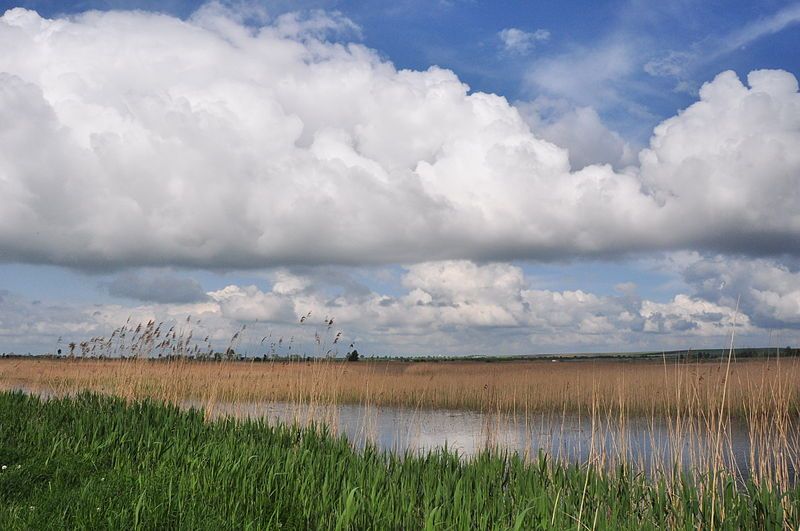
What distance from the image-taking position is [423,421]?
16438 millimetres

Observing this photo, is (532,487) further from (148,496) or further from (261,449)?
(148,496)

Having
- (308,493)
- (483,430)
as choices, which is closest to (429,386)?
(483,430)

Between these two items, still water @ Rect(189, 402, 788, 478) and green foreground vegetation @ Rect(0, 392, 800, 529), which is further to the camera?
still water @ Rect(189, 402, 788, 478)

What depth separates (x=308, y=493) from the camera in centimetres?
493

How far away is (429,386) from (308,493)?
15.6m

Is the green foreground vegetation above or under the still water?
above

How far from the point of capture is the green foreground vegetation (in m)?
4.39

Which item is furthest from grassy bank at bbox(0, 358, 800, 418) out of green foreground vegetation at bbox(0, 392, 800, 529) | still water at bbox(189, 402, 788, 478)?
green foreground vegetation at bbox(0, 392, 800, 529)

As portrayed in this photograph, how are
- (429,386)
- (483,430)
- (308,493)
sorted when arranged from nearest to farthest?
(308,493)
(483,430)
(429,386)

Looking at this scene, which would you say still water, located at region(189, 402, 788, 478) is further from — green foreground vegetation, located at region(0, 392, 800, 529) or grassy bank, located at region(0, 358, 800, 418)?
green foreground vegetation, located at region(0, 392, 800, 529)

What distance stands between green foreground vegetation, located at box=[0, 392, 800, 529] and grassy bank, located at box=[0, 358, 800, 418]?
89.0 inches

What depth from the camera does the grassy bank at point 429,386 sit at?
1112 centimetres

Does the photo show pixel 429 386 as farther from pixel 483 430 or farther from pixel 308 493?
pixel 308 493

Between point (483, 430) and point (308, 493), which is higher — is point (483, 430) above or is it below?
below
